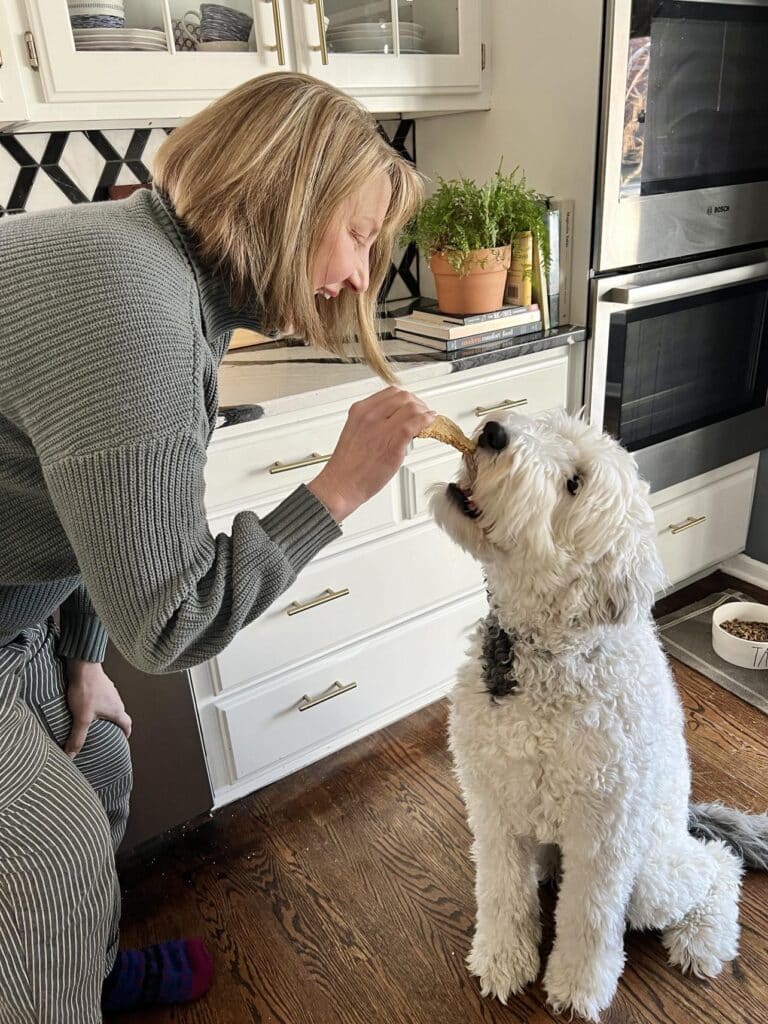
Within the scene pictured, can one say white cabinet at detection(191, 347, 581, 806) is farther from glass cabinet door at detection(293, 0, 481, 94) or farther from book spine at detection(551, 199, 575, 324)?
glass cabinet door at detection(293, 0, 481, 94)

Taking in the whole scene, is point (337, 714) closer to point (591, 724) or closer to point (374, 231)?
point (591, 724)

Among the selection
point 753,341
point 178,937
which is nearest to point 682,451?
point 753,341

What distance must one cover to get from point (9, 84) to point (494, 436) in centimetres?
112

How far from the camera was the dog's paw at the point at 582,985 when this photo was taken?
1.24 meters

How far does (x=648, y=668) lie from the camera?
117 centimetres

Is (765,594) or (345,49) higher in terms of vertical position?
(345,49)

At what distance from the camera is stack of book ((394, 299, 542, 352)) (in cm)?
180

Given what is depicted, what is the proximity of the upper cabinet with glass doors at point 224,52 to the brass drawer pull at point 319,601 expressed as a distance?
1.06 m

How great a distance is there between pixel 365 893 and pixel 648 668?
2.63 ft

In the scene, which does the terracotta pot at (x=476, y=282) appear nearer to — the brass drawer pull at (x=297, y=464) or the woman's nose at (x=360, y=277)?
the brass drawer pull at (x=297, y=464)

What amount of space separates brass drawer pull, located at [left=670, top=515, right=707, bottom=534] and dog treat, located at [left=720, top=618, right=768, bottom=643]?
0.31 meters

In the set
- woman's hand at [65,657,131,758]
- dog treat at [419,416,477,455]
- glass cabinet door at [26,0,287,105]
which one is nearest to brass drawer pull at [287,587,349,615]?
woman's hand at [65,657,131,758]

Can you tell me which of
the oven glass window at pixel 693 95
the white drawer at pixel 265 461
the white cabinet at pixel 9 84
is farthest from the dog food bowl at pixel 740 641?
the white cabinet at pixel 9 84

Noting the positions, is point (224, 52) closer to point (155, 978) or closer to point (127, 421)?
point (127, 421)
